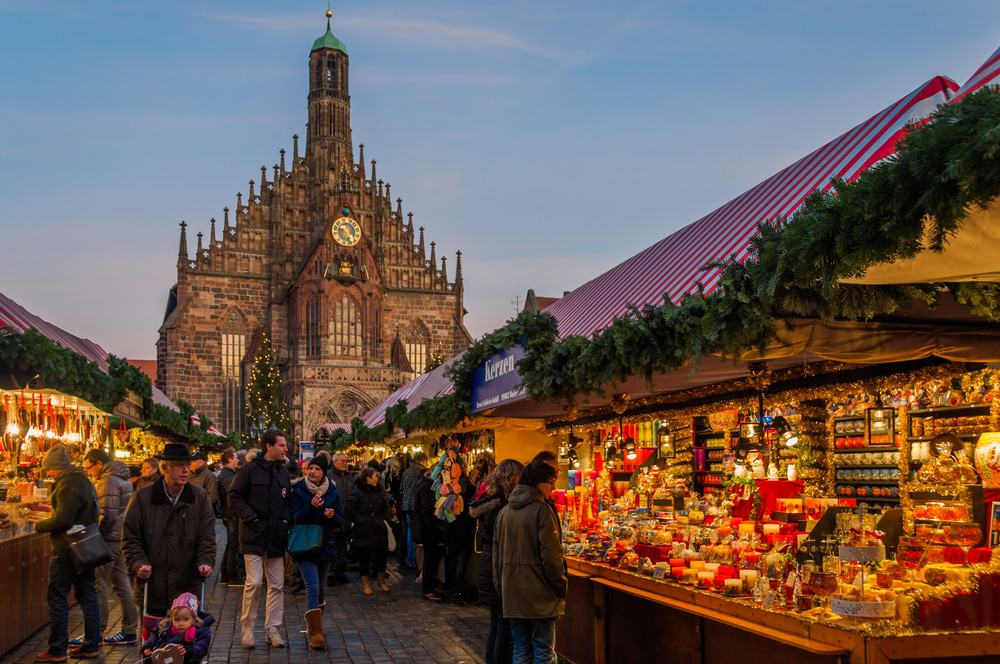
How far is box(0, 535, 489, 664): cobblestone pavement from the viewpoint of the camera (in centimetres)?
841

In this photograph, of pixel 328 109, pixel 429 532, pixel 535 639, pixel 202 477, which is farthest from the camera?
pixel 328 109

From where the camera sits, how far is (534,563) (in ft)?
20.1

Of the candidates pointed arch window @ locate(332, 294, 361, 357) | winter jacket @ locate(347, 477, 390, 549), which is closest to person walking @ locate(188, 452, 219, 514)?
winter jacket @ locate(347, 477, 390, 549)

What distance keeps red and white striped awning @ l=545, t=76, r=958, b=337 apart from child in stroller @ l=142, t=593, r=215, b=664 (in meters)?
3.27

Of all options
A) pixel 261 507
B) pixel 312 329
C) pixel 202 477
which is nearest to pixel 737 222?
pixel 261 507

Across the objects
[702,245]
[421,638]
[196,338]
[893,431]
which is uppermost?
[196,338]

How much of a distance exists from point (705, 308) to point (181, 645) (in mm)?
3380

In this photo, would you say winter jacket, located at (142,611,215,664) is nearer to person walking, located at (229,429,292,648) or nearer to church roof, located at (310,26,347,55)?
person walking, located at (229,429,292,648)

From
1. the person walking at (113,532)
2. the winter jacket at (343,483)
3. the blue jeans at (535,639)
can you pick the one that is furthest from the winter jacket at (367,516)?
the blue jeans at (535,639)

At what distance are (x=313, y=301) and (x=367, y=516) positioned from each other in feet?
134

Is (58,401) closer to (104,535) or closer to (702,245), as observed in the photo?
(104,535)

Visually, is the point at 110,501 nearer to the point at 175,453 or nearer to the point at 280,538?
the point at 280,538

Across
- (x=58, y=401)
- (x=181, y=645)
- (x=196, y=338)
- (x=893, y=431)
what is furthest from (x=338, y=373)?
(x=181, y=645)

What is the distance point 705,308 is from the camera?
540cm
